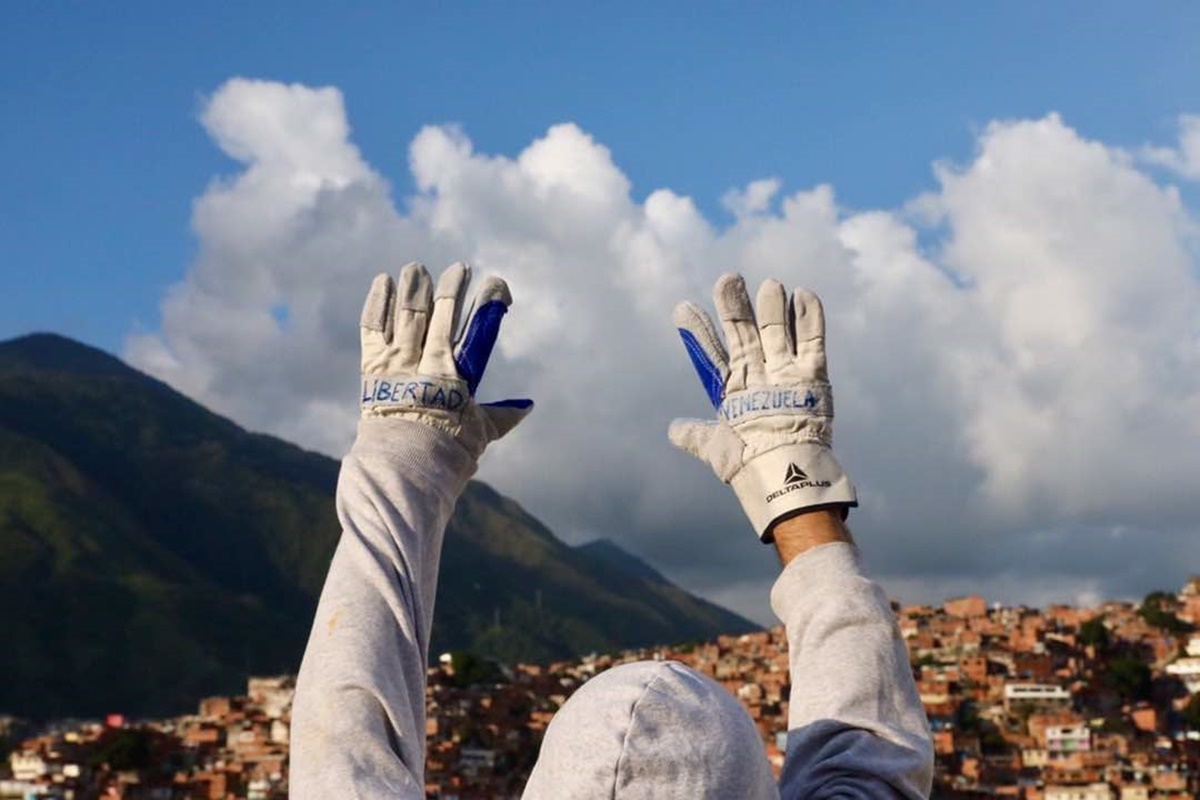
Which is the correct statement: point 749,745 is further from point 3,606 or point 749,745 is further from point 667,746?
point 3,606

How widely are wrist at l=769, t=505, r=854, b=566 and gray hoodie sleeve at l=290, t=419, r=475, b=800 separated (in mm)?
588

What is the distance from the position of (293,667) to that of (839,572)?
146064 millimetres

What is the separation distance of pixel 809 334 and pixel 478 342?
2.01 feet

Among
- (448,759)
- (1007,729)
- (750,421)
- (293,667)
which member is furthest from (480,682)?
(750,421)

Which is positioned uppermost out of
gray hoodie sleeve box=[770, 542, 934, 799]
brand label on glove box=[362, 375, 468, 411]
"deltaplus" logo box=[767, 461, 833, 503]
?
brand label on glove box=[362, 375, 468, 411]

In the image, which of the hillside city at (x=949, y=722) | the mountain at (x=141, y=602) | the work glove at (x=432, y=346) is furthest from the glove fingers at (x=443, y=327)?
the mountain at (x=141, y=602)

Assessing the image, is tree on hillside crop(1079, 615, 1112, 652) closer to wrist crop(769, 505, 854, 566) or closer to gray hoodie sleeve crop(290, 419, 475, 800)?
wrist crop(769, 505, 854, 566)

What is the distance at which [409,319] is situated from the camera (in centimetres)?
327

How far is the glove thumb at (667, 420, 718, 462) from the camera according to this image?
11.2 ft

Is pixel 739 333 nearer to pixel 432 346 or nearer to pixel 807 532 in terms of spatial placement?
pixel 807 532

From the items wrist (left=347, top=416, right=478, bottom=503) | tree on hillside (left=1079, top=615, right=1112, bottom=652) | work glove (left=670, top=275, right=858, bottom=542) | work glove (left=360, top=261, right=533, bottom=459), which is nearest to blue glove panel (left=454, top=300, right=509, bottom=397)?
work glove (left=360, top=261, right=533, bottom=459)

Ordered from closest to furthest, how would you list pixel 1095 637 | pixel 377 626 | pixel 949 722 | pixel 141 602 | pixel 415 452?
pixel 377 626
pixel 415 452
pixel 949 722
pixel 1095 637
pixel 141 602

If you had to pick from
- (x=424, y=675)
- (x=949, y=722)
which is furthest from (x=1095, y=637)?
(x=424, y=675)

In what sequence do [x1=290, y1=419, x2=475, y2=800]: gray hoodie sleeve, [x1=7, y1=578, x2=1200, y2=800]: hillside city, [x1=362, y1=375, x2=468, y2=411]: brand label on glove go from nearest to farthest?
[x1=290, y1=419, x2=475, y2=800]: gray hoodie sleeve, [x1=362, y1=375, x2=468, y2=411]: brand label on glove, [x1=7, y1=578, x2=1200, y2=800]: hillside city
